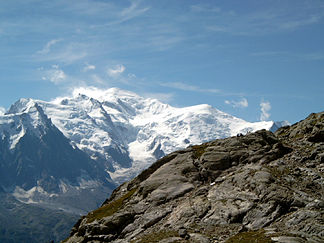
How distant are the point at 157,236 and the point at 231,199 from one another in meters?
10.1

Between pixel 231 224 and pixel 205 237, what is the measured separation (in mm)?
3818

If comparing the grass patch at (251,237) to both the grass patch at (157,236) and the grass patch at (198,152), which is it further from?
the grass patch at (198,152)

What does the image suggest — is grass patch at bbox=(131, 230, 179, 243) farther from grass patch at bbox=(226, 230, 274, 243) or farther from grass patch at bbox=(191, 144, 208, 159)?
grass patch at bbox=(191, 144, 208, 159)

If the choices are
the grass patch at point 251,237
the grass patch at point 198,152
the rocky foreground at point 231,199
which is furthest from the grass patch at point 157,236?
the grass patch at point 198,152

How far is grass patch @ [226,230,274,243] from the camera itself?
37372mm

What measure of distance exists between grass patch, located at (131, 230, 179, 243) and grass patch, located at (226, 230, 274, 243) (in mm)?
7352

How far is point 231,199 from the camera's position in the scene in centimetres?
4778

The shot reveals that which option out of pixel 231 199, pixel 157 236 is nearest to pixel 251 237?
pixel 231 199

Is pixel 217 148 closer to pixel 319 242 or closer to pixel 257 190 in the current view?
pixel 257 190

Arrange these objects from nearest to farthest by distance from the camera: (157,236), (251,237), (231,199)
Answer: (251,237), (157,236), (231,199)

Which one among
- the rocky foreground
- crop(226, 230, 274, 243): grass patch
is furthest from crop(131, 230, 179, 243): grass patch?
crop(226, 230, 274, 243): grass patch

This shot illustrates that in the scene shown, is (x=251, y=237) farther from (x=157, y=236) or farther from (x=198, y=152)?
(x=198, y=152)

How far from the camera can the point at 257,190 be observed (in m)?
47.7

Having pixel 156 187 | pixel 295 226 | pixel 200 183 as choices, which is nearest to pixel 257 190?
pixel 295 226
